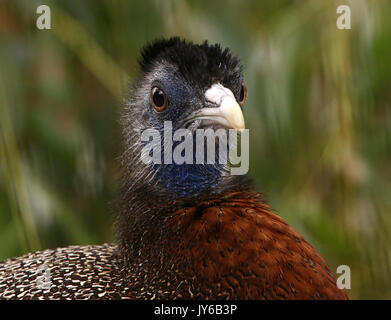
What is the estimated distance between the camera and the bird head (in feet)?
3.99

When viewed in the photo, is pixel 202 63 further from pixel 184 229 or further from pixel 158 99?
pixel 184 229

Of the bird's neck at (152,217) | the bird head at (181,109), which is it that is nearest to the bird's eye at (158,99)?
the bird head at (181,109)

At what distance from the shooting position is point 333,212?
1817 mm

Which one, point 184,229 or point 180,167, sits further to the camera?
point 180,167

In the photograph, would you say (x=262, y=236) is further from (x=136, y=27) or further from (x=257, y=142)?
(x=136, y=27)

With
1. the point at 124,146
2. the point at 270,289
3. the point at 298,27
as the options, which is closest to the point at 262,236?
the point at 270,289

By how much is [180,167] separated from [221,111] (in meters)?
0.20

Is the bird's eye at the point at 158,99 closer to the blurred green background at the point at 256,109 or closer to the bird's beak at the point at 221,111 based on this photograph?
the bird's beak at the point at 221,111

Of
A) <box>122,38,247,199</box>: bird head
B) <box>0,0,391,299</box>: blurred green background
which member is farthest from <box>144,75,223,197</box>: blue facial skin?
<box>0,0,391,299</box>: blurred green background

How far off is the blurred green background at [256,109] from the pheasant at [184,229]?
0.38m

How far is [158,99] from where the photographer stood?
130 cm

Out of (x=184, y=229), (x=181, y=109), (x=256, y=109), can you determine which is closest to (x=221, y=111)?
(x=181, y=109)

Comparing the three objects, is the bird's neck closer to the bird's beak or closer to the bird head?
the bird head

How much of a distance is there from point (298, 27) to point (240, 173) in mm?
659
